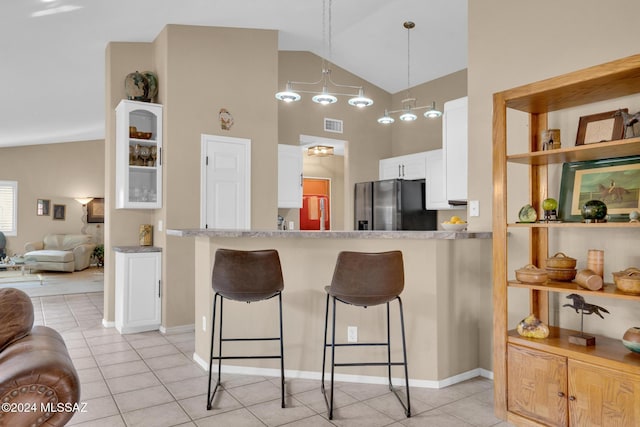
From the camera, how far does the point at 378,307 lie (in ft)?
10.6

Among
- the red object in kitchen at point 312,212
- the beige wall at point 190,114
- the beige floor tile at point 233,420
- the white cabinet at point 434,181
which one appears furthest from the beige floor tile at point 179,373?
the red object in kitchen at point 312,212

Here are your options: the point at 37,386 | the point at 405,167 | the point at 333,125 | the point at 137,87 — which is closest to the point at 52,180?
the point at 137,87

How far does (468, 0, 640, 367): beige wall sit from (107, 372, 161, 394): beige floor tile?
2509 mm

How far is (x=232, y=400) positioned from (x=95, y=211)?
10006 millimetres

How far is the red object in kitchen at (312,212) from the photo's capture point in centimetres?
836

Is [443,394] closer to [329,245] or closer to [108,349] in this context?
[329,245]

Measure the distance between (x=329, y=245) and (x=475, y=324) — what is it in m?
1.27

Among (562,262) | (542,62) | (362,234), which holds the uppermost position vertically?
(542,62)

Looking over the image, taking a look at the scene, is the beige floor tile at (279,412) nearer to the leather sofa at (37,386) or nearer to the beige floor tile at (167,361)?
the beige floor tile at (167,361)

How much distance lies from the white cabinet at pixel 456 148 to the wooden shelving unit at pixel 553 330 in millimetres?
810

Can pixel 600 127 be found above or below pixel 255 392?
above

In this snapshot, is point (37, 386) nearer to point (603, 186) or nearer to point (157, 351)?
point (157, 351)

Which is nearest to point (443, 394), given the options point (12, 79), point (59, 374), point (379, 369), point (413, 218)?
point (379, 369)

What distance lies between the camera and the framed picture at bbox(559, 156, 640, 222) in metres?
2.46
